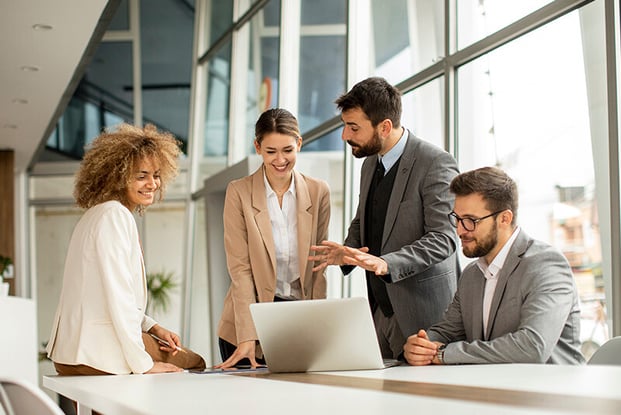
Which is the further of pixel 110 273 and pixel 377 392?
pixel 110 273

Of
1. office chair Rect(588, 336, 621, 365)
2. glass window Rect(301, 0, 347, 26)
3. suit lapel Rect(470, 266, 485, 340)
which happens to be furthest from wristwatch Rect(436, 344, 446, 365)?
glass window Rect(301, 0, 347, 26)

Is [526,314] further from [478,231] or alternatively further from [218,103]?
[218,103]

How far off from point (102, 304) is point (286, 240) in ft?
3.10

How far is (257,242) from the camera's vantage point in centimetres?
329

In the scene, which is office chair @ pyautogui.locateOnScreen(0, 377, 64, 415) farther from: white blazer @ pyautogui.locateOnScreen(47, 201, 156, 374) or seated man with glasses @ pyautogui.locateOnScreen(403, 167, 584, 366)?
seated man with glasses @ pyautogui.locateOnScreen(403, 167, 584, 366)

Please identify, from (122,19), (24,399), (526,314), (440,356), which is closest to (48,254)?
(122,19)

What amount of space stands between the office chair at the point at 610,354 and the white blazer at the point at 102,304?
53.2 inches

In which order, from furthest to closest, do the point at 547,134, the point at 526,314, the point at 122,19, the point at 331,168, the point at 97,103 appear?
the point at 122,19 < the point at 97,103 < the point at 331,168 < the point at 547,134 < the point at 526,314

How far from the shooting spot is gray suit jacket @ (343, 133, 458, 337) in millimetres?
3012

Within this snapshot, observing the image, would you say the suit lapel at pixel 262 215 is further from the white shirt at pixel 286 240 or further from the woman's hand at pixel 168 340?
the woman's hand at pixel 168 340

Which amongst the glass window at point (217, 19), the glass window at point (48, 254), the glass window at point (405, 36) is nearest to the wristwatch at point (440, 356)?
the glass window at point (405, 36)

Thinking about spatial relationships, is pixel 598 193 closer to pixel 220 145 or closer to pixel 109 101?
A: pixel 220 145

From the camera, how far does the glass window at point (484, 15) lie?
13.8 ft

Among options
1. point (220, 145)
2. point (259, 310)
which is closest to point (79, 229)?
point (259, 310)
